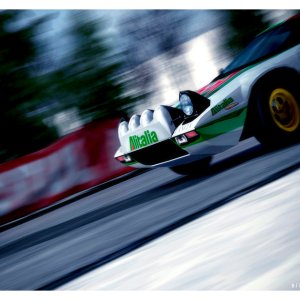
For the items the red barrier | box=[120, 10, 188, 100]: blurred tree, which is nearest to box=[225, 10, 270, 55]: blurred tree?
box=[120, 10, 188, 100]: blurred tree

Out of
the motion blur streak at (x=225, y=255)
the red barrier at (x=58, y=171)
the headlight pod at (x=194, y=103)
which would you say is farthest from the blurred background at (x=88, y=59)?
the motion blur streak at (x=225, y=255)

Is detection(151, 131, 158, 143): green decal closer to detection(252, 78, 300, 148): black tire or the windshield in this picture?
detection(252, 78, 300, 148): black tire

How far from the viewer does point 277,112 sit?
511 cm

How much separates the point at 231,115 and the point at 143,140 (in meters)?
0.82

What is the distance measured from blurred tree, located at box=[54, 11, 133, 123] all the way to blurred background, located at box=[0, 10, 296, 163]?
2 centimetres

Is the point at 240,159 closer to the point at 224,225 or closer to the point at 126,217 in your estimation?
the point at 126,217

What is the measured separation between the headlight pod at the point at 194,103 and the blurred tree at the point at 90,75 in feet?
16.3

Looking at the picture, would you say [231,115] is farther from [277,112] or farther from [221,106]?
[277,112]

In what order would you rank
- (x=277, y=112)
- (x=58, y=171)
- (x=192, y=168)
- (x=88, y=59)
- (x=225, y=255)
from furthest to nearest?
(x=88, y=59)
(x=58, y=171)
(x=192, y=168)
(x=277, y=112)
(x=225, y=255)

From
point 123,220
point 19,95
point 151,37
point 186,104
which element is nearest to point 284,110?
point 186,104

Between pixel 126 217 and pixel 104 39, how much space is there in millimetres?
5708

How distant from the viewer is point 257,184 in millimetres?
4344

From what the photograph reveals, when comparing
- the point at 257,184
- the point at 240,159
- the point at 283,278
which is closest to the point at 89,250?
the point at 257,184

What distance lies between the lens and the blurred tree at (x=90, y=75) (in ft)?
31.9
